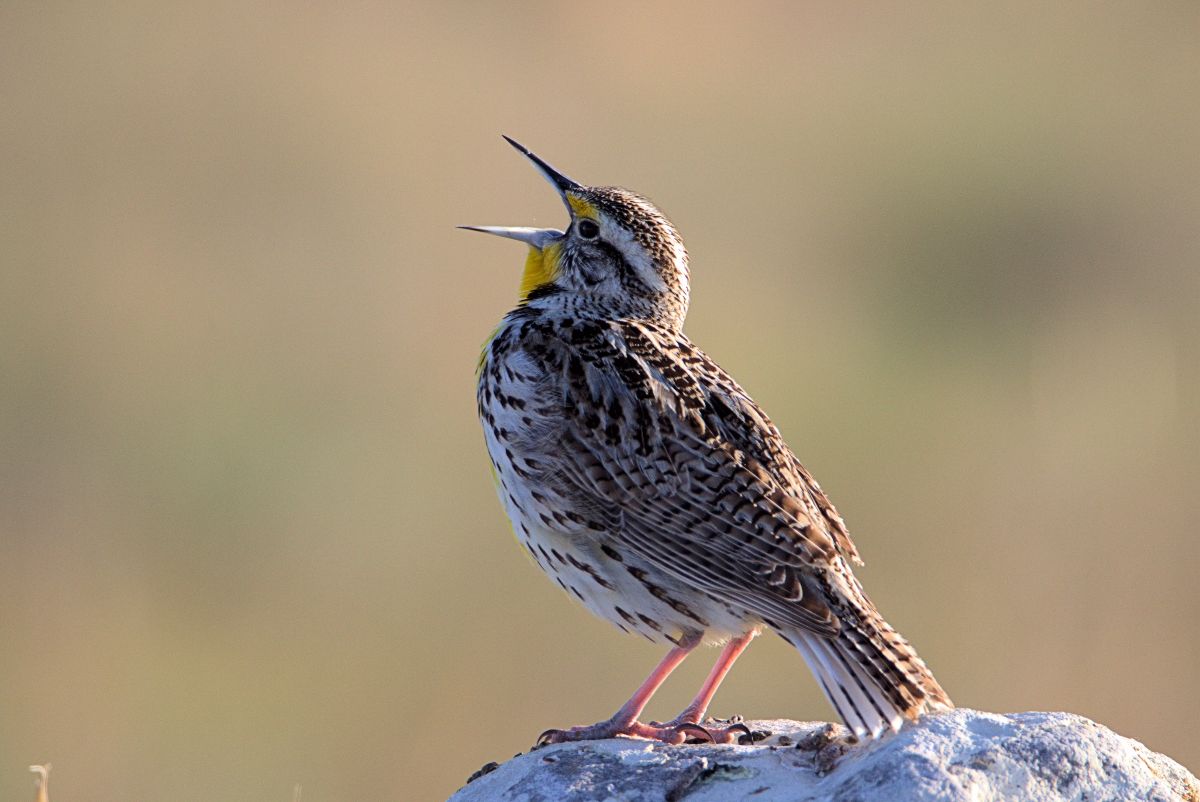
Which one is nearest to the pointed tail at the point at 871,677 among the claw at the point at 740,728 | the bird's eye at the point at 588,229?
the claw at the point at 740,728

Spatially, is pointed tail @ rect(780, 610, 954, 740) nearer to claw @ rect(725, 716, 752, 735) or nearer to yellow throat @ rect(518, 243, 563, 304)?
claw @ rect(725, 716, 752, 735)

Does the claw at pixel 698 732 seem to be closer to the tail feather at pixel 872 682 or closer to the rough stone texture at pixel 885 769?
the rough stone texture at pixel 885 769

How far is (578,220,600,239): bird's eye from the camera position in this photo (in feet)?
19.2

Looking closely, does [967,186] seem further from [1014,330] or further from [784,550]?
[784,550]

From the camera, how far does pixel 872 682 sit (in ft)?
14.7

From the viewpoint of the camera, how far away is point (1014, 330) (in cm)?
1364

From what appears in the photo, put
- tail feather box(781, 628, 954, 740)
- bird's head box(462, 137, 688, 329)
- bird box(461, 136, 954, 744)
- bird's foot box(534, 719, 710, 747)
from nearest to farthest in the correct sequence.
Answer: tail feather box(781, 628, 954, 740) < bird box(461, 136, 954, 744) < bird's foot box(534, 719, 710, 747) < bird's head box(462, 137, 688, 329)

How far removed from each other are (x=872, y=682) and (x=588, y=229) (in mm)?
1921

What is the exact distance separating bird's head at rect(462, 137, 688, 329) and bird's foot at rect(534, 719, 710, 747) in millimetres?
1333

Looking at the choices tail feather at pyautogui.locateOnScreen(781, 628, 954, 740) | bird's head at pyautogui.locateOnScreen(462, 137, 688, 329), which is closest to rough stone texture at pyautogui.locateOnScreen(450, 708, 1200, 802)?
tail feather at pyautogui.locateOnScreen(781, 628, 954, 740)

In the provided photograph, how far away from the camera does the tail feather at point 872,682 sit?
4414 millimetres

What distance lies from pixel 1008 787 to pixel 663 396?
153cm

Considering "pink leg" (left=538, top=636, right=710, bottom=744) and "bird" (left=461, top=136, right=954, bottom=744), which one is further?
"pink leg" (left=538, top=636, right=710, bottom=744)

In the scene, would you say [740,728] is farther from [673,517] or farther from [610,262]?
[610,262]
